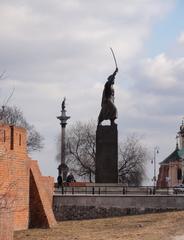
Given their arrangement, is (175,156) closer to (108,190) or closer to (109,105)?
(109,105)

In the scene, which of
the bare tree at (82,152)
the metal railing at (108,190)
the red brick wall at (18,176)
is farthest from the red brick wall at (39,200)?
the bare tree at (82,152)

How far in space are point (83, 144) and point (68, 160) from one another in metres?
2.61

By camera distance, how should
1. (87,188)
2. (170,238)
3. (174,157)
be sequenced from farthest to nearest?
(174,157), (87,188), (170,238)

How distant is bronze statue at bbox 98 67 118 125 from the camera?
3991 cm

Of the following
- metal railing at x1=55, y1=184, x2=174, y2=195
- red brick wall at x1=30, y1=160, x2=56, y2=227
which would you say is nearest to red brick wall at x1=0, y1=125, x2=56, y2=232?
red brick wall at x1=30, y1=160, x2=56, y2=227

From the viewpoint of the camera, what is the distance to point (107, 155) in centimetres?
3941

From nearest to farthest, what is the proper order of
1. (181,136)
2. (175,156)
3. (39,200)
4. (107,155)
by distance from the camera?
(39,200)
(107,155)
(175,156)
(181,136)

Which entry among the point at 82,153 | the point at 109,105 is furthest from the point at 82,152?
the point at 109,105

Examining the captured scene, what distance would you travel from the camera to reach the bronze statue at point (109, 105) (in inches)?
1571

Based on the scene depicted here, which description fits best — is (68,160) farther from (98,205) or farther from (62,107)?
(98,205)

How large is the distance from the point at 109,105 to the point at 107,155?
3029 mm

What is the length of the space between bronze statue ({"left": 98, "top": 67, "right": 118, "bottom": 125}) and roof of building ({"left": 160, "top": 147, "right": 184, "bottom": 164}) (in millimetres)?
72372

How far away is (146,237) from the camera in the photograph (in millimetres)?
21125

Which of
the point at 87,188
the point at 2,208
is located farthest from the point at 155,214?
the point at 2,208
